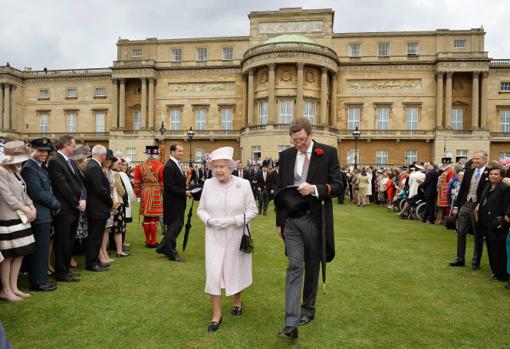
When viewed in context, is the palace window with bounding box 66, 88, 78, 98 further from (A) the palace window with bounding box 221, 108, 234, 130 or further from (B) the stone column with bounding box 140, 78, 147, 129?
(A) the palace window with bounding box 221, 108, 234, 130

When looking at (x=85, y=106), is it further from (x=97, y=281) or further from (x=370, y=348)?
(x=370, y=348)

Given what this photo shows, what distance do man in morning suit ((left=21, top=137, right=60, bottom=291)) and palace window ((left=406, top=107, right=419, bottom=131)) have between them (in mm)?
45399

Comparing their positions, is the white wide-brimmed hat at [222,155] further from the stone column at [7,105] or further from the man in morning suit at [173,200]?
Result: the stone column at [7,105]

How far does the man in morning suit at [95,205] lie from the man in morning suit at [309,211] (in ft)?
13.3

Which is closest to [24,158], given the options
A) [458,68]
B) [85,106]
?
[458,68]

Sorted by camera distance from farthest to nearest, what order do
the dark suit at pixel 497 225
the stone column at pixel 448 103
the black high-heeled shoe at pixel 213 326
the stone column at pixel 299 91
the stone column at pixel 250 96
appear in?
the stone column at pixel 448 103
the stone column at pixel 250 96
the stone column at pixel 299 91
the dark suit at pixel 497 225
the black high-heeled shoe at pixel 213 326

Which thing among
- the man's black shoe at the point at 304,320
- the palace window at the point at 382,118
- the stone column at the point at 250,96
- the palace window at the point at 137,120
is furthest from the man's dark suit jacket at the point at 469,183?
the palace window at the point at 137,120

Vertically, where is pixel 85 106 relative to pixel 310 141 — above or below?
above

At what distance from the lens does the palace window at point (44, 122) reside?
54981 mm

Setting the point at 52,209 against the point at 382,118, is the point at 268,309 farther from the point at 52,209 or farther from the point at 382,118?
the point at 382,118

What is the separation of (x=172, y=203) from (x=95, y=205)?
1.59 metres

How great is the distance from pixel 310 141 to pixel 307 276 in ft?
5.29

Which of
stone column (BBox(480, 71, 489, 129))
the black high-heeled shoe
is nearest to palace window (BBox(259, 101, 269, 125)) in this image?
stone column (BBox(480, 71, 489, 129))

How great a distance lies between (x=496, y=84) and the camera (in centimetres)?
4688
